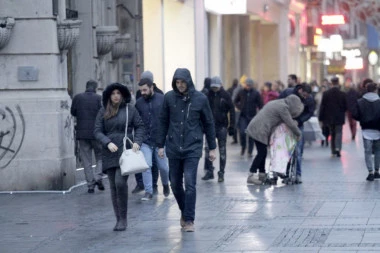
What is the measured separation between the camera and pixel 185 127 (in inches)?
535

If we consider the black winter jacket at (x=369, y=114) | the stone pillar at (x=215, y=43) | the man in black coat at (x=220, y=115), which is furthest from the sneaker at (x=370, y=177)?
the stone pillar at (x=215, y=43)

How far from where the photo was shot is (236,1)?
1302 inches

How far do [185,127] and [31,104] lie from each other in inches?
206

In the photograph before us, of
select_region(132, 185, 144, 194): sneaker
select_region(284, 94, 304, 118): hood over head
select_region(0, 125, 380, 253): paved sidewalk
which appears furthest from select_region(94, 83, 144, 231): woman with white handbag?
select_region(284, 94, 304, 118): hood over head

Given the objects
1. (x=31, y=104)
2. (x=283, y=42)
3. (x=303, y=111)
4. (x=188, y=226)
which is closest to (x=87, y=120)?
(x=31, y=104)

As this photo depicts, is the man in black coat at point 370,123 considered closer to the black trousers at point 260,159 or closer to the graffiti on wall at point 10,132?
the black trousers at point 260,159

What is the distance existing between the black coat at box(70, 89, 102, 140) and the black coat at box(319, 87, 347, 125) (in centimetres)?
966

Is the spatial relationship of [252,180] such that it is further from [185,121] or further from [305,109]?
[185,121]

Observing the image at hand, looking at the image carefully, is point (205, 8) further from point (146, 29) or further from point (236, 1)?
point (146, 29)

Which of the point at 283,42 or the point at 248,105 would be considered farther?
the point at 283,42

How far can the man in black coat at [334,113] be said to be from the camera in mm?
26359

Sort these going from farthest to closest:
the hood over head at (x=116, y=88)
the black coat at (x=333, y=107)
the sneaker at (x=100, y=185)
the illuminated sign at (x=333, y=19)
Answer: the illuminated sign at (x=333, y=19) < the black coat at (x=333, y=107) < the sneaker at (x=100, y=185) < the hood over head at (x=116, y=88)

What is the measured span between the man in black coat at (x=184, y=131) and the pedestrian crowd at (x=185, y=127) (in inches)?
0.4

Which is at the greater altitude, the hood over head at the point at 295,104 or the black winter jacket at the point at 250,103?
the hood over head at the point at 295,104
